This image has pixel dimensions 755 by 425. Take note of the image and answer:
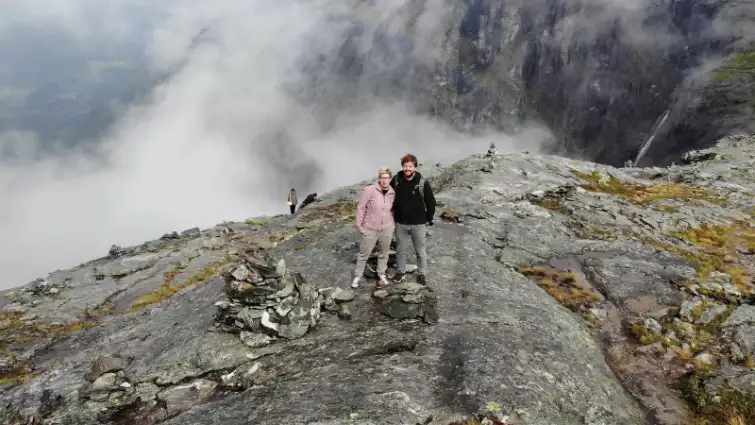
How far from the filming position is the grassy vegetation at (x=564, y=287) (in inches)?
744

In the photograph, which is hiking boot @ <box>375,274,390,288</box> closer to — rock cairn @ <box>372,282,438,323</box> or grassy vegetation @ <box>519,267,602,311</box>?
rock cairn @ <box>372,282,438,323</box>

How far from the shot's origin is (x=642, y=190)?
120ft

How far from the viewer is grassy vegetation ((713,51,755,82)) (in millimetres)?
109519

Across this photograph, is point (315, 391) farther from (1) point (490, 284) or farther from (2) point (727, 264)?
(2) point (727, 264)

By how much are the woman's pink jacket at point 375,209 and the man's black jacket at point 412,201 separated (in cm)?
24


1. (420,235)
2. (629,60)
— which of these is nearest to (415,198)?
(420,235)

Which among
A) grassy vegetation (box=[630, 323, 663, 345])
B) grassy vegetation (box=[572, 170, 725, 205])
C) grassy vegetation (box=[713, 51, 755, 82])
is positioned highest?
grassy vegetation (box=[713, 51, 755, 82])

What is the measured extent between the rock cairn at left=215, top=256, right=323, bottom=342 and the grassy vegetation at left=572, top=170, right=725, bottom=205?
25981 mm

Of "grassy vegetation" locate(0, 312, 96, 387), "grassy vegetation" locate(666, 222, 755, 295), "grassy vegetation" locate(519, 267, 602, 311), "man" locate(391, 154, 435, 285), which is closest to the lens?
"man" locate(391, 154, 435, 285)

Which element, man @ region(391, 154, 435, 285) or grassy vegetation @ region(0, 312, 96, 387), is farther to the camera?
grassy vegetation @ region(0, 312, 96, 387)

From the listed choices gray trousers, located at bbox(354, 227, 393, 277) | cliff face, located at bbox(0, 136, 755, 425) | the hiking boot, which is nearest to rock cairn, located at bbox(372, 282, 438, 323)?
cliff face, located at bbox(0, 136, 755, 425)

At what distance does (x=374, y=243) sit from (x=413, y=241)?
4.61 ft

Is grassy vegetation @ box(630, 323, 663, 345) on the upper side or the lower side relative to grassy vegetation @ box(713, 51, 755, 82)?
lower

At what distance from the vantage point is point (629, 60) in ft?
616
